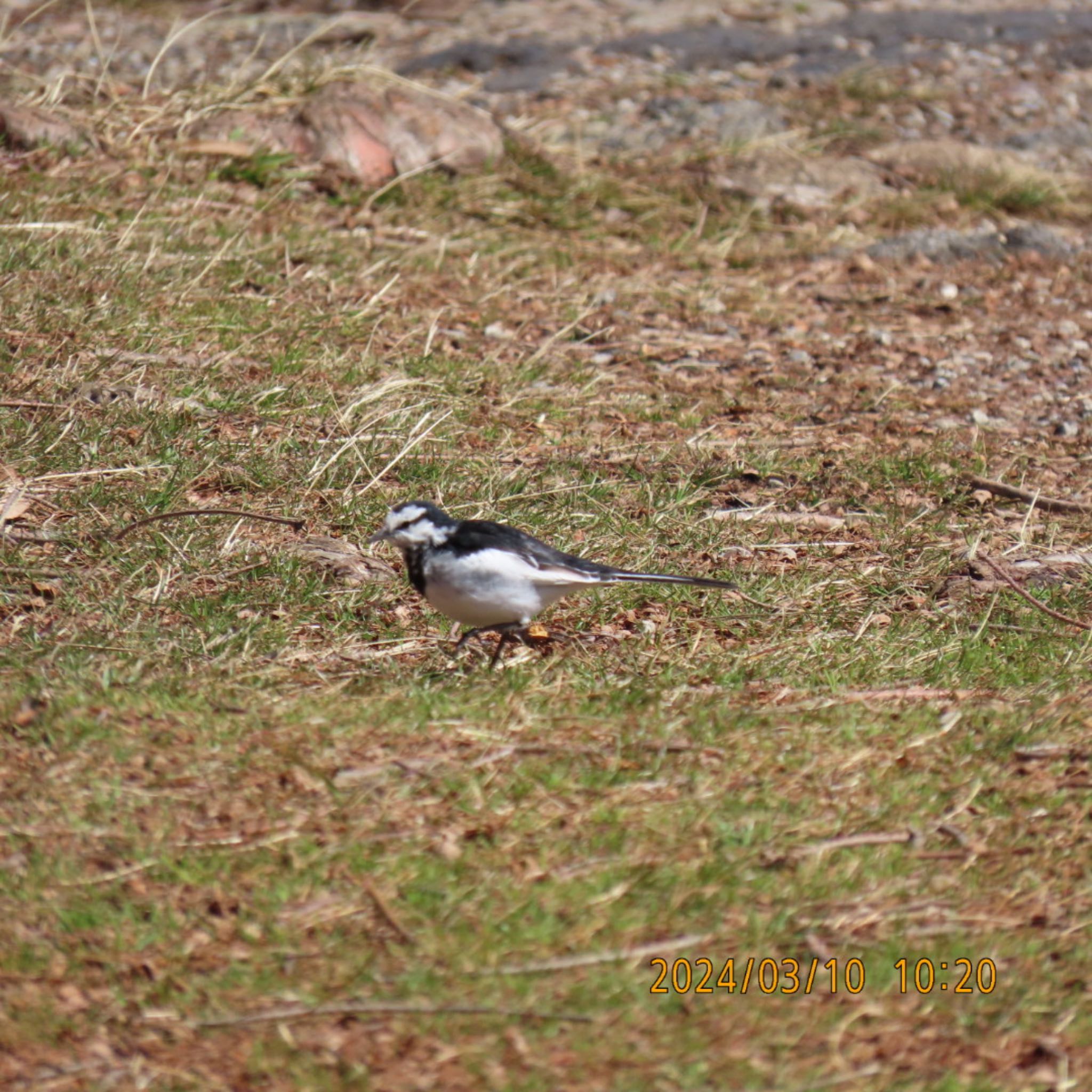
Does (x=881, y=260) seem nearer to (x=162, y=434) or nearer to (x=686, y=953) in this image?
(x=162, y=434)

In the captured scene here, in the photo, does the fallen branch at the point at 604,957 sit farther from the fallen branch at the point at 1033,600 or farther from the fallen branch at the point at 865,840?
the fallen branch at the point at 1033,600

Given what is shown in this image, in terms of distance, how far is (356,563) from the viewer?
5270 millimetres

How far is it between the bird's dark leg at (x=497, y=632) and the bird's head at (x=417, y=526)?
313 millimetres

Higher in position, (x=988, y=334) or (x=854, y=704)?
(x=854, y=704)

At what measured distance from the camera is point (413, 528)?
15.4ft

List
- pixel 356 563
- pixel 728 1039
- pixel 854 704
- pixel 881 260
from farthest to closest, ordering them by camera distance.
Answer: pixel 881 260
pixel 356 563
pixel 854 704
pixel 728 1039

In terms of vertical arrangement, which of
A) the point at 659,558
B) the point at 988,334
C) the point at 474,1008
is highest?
the point at 474,1008

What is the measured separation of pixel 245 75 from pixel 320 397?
4.40m

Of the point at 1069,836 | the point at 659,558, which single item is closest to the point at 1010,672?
the point at 1069,836

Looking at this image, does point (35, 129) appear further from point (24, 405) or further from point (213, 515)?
point (213, 515)

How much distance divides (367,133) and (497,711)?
5860mm
